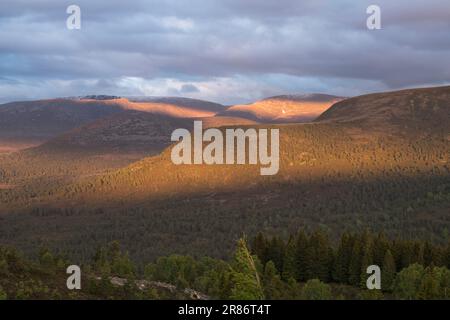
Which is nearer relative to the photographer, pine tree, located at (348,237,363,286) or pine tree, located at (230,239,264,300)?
pine tree, located at (230,239,264,300)

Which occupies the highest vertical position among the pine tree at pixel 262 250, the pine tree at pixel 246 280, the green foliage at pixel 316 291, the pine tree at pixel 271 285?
the pine tree at pixel 246 280

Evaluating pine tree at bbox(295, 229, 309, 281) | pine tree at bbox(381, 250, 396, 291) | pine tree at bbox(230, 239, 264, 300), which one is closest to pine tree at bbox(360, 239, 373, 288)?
pine tree at bbox(381, 250, 396, 291)

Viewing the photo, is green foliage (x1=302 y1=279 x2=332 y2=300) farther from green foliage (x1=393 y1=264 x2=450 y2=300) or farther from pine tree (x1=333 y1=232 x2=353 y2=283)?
pine tree (x1=333 y1=232 x2=353 y2=283)

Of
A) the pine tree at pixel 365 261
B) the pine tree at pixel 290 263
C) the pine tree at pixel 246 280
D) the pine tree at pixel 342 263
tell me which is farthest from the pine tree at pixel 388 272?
the pine tree at pixel 246 280

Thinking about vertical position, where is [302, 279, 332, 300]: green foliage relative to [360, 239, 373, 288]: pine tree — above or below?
below

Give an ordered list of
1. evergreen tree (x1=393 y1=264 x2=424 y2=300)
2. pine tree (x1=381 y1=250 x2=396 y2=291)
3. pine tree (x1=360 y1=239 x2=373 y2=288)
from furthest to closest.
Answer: pine tree (x1=360 y1=239 x2=373 y2=288) < pine tree (x1=381 y1=250 x2=396 y2=291) < evergreen tree (x1=393 y1=264 x2=424 y2=300)

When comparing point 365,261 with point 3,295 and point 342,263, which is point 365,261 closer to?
point 342,263

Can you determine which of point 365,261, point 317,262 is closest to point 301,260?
point 317,262

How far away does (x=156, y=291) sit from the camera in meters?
37.7

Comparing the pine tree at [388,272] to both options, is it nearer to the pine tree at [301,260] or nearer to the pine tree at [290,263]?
the pine tree at [301,260]

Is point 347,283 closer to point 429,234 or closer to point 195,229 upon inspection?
point 429,234
